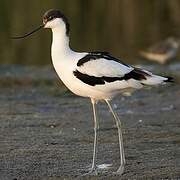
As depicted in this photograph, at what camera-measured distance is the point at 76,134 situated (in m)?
9.62

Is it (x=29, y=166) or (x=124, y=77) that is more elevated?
(x=124, y=77)

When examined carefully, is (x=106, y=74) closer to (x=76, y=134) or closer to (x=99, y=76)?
(x=99, y=76)

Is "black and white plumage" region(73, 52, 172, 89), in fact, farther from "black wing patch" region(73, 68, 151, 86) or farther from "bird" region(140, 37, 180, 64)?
"bird" region(140, 37, 180, 64)

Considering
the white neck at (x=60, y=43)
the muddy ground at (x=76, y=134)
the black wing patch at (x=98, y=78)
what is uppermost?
the white neck at (x=60, y=43)

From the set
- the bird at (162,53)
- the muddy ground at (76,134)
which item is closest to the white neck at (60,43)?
the muddy ground at (76,134)

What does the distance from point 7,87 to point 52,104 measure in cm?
262

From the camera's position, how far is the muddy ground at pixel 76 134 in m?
7.47

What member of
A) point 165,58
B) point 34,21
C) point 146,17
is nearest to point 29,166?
point 165,58

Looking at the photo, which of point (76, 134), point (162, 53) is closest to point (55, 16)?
point (76, 134)

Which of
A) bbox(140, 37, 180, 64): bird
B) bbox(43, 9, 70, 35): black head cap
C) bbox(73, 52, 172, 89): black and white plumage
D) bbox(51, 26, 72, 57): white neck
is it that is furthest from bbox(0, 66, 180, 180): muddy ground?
bbox(140, 37, 180, 64): bird

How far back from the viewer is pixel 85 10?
31500mm

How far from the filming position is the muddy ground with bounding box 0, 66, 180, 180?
7473mm

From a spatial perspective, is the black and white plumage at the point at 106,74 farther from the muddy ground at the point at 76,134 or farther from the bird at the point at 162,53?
the bird at the point at 162,53

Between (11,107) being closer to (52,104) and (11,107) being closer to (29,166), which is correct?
(52,104)
